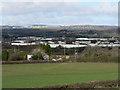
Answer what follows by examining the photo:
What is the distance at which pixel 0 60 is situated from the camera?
21.2 m

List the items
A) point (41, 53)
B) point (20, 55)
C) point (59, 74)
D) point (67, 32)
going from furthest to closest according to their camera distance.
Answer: point (67, 32)
point (41, 53)
point (20, 55)
point (59, 74)

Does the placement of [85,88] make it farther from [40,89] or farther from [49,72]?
[49,72]

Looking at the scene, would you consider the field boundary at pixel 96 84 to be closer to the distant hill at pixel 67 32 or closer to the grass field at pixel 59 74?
the grass field at pixel 59 74

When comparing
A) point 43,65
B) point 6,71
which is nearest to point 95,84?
point 6,71

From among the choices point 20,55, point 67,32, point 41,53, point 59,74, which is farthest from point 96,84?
point 67,32

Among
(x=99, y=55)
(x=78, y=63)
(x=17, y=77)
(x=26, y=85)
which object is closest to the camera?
(x=26, y=85)

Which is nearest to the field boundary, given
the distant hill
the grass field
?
the grass field

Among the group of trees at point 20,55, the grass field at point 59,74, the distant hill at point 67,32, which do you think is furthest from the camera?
the distant hill at point 67,32

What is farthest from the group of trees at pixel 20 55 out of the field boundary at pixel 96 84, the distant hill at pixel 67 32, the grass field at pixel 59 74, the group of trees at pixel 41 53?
the distant hill at pixel 67 32

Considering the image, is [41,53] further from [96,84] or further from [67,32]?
[67,32]

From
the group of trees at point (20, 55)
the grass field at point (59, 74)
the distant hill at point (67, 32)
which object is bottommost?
the grass field at point (59, 74)

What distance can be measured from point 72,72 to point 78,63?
409 cm

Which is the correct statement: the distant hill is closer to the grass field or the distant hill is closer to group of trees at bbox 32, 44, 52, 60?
group of trees at bbox 32, 44, 52, 60

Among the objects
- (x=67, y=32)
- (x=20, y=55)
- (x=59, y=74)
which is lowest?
(x=59, y=74)
